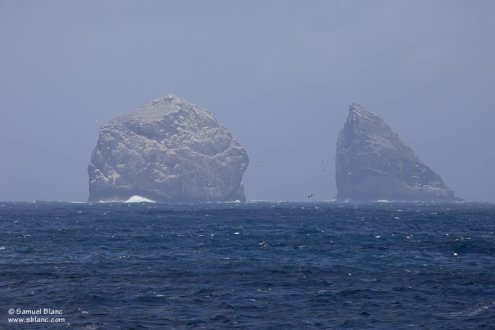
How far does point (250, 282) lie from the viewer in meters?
56.3

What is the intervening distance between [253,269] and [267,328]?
21.9 meters

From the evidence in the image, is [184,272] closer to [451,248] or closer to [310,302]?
[310,302]

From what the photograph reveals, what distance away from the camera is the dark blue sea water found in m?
43.9

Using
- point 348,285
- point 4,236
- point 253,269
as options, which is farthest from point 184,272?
point 4,236

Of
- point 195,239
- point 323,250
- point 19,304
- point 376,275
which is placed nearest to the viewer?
point 19,304

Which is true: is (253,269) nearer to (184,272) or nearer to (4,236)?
(184,272)

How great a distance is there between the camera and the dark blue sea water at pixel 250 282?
4394cm

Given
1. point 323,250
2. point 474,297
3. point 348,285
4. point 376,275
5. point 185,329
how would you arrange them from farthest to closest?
1. point 323,250
2. point 376,275
3. point 348,285
4. point 474,297
5. point 185,329

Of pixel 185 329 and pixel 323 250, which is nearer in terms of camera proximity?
pixel 185 329

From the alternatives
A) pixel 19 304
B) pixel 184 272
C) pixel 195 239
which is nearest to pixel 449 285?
pixel 184 272

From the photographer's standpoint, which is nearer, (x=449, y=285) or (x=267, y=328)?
(x=267, y=328)

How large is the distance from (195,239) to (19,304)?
4800 cm

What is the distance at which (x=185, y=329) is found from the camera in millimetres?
40875

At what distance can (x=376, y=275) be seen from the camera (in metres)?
60.9
